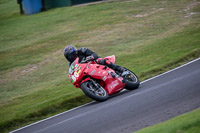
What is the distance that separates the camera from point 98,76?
28.9 ft

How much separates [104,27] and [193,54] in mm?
11622

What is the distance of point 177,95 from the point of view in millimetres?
7609

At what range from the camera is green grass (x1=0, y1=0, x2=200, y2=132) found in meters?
10.9

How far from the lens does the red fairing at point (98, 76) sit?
870 cm

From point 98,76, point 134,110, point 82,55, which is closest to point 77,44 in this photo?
point 82,55

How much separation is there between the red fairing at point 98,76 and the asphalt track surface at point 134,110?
373 mm

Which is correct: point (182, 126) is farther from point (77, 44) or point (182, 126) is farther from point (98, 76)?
point (77, 44)

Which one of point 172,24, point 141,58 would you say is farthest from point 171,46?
point 172,24

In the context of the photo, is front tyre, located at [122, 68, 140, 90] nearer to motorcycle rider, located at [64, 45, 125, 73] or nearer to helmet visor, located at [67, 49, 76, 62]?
motorcycle rider, located at [64, 45, 125, 73]

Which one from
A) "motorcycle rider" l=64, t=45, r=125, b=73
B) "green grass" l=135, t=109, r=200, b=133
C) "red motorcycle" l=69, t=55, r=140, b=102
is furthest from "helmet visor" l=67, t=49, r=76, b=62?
"green grass" l=135, t=109, r=200, b=133

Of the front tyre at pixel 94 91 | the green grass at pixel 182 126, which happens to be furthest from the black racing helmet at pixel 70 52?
the green grass at pixel 182 126

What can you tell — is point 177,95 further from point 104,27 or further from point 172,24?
point 104,27

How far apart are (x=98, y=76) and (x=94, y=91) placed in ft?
1.62

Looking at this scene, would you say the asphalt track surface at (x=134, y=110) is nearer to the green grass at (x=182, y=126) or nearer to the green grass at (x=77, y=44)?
the green grass at (x=182, y=126)
